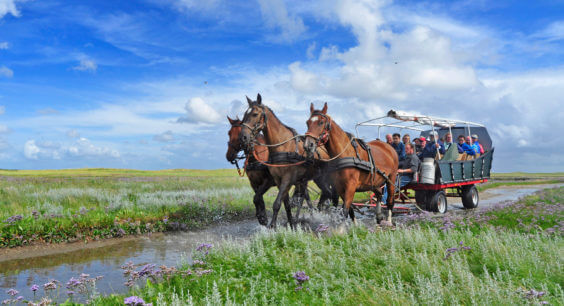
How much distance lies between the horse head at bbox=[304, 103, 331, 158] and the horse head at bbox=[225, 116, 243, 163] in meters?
2.06

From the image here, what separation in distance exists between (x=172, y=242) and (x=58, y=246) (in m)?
2.57

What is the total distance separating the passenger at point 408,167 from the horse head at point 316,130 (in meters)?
4.48

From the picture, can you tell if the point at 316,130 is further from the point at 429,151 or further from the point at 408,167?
the point at 429,151

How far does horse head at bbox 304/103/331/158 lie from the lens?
7414 mm

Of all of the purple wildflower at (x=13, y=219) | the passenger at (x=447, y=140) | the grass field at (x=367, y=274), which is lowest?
the grass field at (x=367, y=274)

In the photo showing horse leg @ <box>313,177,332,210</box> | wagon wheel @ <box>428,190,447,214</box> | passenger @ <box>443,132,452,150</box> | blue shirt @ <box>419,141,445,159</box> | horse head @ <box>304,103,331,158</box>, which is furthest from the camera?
passenger @ <box>443,132,452,150</box>

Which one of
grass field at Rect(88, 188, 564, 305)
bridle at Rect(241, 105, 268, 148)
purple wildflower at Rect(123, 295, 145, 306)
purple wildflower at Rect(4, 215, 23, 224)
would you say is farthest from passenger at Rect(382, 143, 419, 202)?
purple wildflower at Rect(4, 215, 23, 224)

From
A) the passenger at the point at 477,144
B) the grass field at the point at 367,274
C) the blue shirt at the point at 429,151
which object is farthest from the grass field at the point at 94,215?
the passenger at the point at 477,144

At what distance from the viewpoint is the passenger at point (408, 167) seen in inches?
458

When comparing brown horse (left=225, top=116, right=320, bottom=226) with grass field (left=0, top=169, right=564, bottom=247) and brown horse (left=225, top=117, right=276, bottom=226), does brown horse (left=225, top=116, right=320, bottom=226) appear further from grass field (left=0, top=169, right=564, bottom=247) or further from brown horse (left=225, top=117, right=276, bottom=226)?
grass field (left=0, top=169, right=564, bottom=247)

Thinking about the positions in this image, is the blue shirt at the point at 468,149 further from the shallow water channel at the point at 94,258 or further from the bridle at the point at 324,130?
the shallow water channel at the point at 94,258

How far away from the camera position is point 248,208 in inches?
536

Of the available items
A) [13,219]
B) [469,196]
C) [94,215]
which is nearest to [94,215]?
[94,215]

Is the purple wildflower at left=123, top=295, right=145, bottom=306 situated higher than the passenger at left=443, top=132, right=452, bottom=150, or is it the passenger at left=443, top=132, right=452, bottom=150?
the passenger at left=443, top=132, right=452, bottom=150
